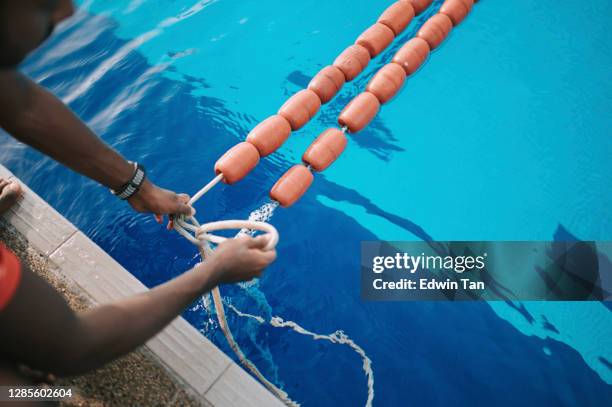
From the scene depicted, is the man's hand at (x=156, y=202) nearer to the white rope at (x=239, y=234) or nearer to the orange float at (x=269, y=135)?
the white rope at (x=239, y=234)

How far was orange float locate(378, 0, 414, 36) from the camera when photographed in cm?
371

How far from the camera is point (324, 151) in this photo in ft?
9.48

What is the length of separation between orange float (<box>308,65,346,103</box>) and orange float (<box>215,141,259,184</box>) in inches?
30.6

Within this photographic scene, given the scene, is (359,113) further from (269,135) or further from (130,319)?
(130,319)

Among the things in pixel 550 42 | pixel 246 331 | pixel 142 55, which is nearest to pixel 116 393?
pixel 246 331

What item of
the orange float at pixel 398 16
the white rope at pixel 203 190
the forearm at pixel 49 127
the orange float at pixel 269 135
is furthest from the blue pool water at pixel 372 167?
the forearm at pixel 49 127

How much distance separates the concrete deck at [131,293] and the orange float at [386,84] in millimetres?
2105

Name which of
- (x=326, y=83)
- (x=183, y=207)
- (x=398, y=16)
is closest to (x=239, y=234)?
(x=183, y=207)

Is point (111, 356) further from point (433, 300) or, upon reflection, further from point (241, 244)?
point (433, 300)

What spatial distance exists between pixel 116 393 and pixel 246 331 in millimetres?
915

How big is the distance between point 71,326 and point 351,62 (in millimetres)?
2868

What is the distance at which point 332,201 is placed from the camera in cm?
358

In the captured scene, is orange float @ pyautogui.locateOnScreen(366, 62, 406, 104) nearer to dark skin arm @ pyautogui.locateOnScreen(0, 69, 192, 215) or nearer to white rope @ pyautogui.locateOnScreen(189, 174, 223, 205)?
white rope @ pyautogui.locateOnScreen(189, 174, 223, 205)

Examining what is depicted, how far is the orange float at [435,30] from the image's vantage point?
3.66 m
